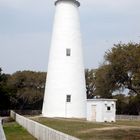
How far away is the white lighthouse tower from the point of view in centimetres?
4003

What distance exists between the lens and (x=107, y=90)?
2025 inches

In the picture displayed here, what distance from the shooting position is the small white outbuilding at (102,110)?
35781mm

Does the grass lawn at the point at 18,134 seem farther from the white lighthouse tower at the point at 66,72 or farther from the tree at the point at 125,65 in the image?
the tree at the point at 125,65

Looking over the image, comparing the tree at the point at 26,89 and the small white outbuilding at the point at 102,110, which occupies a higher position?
the tree at the point at 26,89

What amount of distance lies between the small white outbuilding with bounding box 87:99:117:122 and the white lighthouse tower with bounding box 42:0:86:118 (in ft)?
11.9

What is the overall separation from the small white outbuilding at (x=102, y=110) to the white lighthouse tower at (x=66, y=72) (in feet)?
11.9

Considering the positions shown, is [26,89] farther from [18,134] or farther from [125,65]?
[18,134]

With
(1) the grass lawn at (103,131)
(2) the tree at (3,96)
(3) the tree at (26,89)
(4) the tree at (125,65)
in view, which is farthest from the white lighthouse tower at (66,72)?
(3) the tree at (26,89)

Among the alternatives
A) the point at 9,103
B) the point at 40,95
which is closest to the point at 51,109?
the point at 9,103

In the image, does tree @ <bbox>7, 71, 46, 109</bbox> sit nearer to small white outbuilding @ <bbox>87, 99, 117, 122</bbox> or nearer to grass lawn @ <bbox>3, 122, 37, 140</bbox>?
small white outbuilding @ <bbox>87, 99, 117, 122</bbox>

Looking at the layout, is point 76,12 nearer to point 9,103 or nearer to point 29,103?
point 9,103

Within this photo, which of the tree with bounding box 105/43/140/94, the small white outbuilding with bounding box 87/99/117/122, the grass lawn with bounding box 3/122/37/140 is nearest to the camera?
the grass lawn with bounding box 3/122/37/140

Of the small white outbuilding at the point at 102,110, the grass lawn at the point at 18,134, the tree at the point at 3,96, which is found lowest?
the grass lawn at the point at 18,134

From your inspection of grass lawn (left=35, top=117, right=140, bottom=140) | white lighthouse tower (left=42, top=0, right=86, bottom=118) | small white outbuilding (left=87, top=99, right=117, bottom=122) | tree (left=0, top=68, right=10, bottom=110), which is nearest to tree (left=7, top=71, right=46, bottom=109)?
tree (left=0, top=68, right=10, bottom=110)
